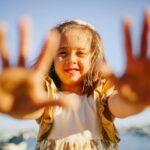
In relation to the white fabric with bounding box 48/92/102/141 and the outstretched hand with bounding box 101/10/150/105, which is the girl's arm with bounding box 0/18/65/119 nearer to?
the outstretched hand with bounding box 101/10/150/105

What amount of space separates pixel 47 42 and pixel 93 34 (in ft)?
1.72

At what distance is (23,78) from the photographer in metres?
0.69

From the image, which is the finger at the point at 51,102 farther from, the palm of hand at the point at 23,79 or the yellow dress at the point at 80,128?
the yellow dress at the point at 80,128

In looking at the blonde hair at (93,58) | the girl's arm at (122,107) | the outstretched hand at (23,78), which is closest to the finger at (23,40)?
the outstretched hand at (23,78)

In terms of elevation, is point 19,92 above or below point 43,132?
above

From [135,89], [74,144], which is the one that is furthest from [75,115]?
[135,89]

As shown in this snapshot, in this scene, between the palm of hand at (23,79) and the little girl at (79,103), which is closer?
the palm of hand at (23,79)

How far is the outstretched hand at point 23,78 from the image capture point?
68cm

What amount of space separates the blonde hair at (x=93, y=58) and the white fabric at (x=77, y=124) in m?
0.06

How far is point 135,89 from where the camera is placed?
2.46ft

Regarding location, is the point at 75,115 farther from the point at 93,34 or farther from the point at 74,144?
the point at 93,34

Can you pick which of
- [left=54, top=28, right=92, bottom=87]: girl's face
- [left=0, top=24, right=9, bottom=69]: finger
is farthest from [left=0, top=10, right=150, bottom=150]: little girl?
[left=0, top=24, right=9, bottom=69]: finger

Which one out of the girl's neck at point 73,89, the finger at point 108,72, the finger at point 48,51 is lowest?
the girl's neck at point 73,89

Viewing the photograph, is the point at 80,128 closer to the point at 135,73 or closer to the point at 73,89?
the point at 73,89
